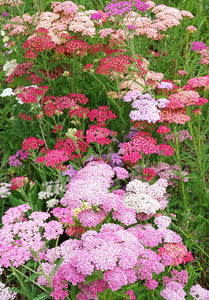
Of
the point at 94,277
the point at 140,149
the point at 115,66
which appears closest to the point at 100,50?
the point at 115,66

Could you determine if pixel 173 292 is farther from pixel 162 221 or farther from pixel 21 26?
pixel 21 26

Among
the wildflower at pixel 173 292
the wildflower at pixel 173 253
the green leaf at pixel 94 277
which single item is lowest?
the wildflower at pixel 173 292

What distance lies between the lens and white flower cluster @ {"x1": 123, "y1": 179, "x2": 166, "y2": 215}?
213cm

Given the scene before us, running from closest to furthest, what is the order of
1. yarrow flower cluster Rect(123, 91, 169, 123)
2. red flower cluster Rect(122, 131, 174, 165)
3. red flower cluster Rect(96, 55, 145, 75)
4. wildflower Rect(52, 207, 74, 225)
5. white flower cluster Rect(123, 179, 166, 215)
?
wildflower Rect(52, 207, 74, 225), white flower cluster Rect(123, 179, 166, 215), red flower cluster Rect(122, 131, 174, 165), yarrow flower cluster Rect(123, 91, 169, 123), red flower cluster Rect(96, 55, 145, 75)

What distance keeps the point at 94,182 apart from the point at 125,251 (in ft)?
1.77

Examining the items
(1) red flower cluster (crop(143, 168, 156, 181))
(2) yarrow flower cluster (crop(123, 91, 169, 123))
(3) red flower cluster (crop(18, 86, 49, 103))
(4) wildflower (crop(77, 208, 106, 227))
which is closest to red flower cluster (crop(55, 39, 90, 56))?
(3) red flower cluster (crop(18, 86, 49, 103))

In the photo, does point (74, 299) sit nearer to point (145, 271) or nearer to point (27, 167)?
point (145, 271)

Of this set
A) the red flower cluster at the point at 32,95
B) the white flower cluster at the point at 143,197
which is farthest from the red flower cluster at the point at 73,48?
Result: the white flower cluster at the point at 143,197

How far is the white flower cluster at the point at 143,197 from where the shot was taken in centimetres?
213

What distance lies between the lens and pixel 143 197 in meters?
2.21

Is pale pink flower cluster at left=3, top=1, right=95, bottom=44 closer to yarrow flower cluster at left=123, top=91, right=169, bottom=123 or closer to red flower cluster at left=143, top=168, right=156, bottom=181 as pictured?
yarrow flower cluster at left=123, top=91, right=169, bottom=123

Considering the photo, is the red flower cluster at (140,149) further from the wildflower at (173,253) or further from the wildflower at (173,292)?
the wildflower at (173,292)

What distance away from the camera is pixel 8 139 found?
3.77 metres

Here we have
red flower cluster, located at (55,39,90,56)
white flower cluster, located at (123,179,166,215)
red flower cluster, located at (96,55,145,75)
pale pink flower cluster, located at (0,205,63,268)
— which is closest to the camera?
pale pink flower cluster, located at (0,205,63,268)
